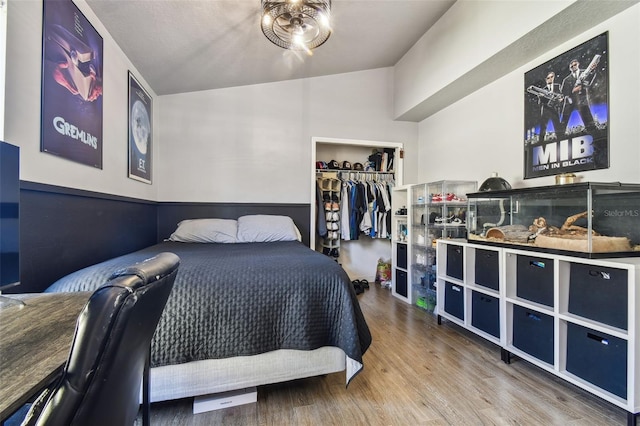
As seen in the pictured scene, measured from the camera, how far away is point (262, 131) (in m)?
3.35

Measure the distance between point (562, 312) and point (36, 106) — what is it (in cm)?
297

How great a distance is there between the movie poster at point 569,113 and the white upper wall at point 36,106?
3.20 meters

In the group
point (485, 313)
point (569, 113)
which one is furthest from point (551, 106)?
point (485, 313)

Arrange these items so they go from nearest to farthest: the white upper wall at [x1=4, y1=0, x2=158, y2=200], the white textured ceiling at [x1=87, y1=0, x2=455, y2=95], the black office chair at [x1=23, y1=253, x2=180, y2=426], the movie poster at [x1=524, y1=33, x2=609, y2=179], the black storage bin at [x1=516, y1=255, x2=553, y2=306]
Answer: the black office chair at [x1=23, y1=253, x2=180, y2=426] → the white upper wall at [x1=4, y1=0, x2=158, y2=200] → the black storage bin at [x1=516, y1=255, x2=553, y2=306] → the movie poster at [x1=524, y1=33, x2=609, y2=179] → the white textured ceiling at [x1=87, y1=0, x2=455, y2=95]

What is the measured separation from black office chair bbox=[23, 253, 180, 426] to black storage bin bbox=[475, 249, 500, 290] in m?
2.16

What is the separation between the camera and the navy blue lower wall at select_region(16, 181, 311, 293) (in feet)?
4.39

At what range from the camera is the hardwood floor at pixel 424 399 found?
1.30 meters

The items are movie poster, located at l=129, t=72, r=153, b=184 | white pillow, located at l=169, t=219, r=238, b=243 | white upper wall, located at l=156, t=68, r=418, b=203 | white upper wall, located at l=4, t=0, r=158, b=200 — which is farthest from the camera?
white upper wall, located at l=156, t=68, r=418, b=203

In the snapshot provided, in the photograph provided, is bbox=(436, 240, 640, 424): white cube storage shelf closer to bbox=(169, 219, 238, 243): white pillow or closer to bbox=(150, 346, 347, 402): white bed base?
bbox=(150, 346, 347, 402): white bed base

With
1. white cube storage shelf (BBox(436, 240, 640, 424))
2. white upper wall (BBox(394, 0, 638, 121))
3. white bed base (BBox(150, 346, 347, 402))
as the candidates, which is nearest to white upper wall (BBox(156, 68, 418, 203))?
white upper wall (BBox(394, 0, 638, 121))

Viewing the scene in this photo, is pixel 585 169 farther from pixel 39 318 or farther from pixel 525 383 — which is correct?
pixel 39 318

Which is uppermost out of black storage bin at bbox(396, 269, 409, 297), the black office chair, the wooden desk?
the black office chair

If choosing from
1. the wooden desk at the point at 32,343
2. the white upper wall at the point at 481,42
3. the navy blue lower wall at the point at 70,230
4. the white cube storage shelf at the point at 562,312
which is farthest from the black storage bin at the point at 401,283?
the wooden desk at the point at 32,343

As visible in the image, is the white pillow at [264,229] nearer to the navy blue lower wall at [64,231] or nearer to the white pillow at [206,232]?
the white pillow at [206,232]
